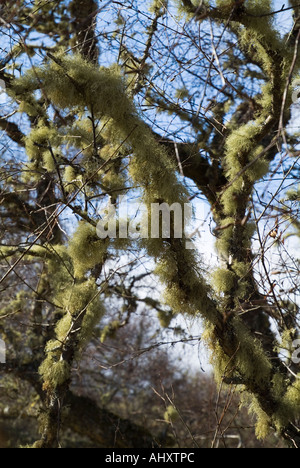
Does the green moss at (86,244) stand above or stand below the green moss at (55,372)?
above

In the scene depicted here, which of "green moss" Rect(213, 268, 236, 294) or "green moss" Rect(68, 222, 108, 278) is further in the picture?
"green moss" Rect(213, 268, 236, 294)

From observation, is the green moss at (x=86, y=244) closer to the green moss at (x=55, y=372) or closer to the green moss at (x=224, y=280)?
the green moss at (x=224, y=280)

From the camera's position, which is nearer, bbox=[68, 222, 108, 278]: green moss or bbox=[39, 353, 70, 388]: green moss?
bbox=[68, 222, 108, 278]: green moss

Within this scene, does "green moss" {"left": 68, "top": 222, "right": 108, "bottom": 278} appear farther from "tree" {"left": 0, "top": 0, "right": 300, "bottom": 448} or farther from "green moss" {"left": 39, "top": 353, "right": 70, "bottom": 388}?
"green moss" {"left": 39, "top": 353, "right": 70, "bottom": 388}

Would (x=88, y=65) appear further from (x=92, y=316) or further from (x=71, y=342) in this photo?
(x=71, y=342)

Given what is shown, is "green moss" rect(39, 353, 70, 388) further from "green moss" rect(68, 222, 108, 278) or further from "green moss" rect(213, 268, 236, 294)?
"green moss" rect(213, 268, 236, 294)

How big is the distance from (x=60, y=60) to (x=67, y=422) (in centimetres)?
463

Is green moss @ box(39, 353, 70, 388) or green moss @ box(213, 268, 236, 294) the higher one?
green moss @ box(213, 268, 236, 294)

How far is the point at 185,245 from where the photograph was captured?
217 cm

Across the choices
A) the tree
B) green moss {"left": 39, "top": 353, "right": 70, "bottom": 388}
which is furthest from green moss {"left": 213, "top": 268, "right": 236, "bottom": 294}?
green moss {"left": 39, "top": 353, "right": 70, "bottom": 388}

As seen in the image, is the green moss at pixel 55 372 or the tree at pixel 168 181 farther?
the green moss at pixel 55 372

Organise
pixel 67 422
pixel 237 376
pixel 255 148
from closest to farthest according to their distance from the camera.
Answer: pixel 237 376
pixel 255 148
pixel 67 422

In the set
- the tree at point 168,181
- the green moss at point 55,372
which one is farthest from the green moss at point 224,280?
Result: the green moss at point 55,372
